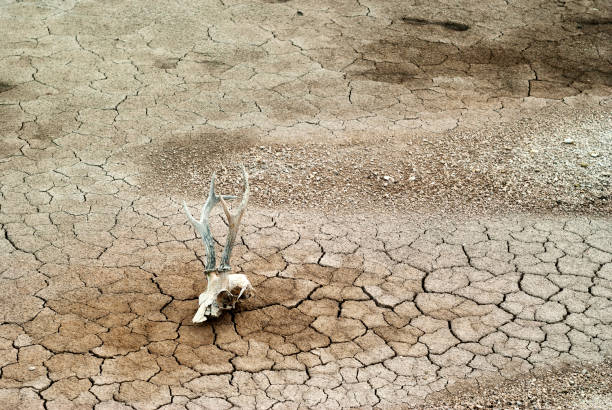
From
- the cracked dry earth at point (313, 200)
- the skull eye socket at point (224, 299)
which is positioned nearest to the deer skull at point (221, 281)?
the skull eye socket at point (224, 299)

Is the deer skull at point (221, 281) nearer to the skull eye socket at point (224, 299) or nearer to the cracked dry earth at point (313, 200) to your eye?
the skull eye socket at point (224, 299)

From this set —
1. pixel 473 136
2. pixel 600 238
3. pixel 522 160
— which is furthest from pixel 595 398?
pixel 473 136

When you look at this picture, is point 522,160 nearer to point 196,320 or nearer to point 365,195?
point 365,195

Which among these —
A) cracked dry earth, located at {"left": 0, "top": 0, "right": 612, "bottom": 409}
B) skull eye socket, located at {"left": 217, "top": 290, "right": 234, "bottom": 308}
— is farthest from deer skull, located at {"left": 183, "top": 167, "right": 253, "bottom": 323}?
cracked dry earth, located at {"left": 0, "top": 0, "right": 612, "bottom": 409}

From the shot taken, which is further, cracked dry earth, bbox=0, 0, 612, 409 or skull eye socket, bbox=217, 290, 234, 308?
skull eye socket, bbox=217, 290, 234, 308

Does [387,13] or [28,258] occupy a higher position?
[387,13]

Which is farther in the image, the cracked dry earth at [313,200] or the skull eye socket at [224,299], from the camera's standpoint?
the skull eye socket at [224,299]

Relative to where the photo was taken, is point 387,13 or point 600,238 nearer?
point 600,238

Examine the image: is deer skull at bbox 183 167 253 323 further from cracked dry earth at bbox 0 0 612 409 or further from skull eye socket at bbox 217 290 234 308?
cracked dry earth at bbox 0 0 612 409
